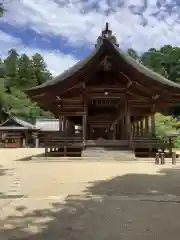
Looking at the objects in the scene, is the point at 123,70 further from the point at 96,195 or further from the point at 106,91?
the point at 96,195

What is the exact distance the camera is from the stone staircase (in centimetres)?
1438

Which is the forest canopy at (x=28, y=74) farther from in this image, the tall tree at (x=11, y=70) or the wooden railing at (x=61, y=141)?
the wooden railing at (x=61, y=141)

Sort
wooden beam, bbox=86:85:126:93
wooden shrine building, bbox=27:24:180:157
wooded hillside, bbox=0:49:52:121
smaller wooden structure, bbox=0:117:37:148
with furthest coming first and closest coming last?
wooded hillside, bbox=0:49:52:121 → smaller wooden structure, bbox=0:117:37:148 → wooden beam, bbox=86:85:126:93 → wooden shrine building, bbox=27:24:180:157

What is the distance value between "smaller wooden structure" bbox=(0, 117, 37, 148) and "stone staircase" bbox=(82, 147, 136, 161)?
28168 mm

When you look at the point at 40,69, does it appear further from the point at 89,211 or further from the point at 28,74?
the point at 89,211

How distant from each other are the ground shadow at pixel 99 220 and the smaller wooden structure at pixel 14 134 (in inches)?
1483

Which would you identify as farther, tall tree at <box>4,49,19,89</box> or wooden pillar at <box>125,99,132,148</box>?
tall tree at <box>4,49,19,89</box>

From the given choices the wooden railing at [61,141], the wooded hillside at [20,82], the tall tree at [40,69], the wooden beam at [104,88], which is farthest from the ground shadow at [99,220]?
the tall tree at [40,69]

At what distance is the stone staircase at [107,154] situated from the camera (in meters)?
14.4

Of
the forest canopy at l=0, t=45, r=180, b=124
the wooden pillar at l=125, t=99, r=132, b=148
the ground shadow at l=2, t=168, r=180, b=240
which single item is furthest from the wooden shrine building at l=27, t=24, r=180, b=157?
the forest canopy at l=0, t=45, r=180, b=124

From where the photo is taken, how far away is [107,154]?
14883 mm

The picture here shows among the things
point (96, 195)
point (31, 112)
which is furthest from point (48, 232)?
point (31, 112)

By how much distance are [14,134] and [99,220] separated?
3997 centimetres

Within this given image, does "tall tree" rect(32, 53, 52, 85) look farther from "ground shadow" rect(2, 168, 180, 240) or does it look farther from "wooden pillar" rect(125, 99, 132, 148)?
"ground shadow" rect(2, 168, 180, 240)
